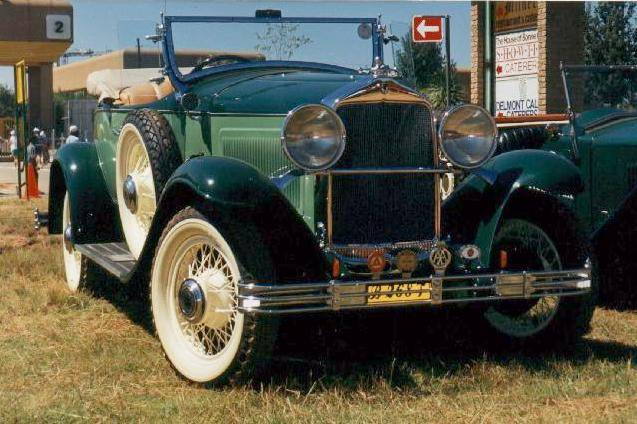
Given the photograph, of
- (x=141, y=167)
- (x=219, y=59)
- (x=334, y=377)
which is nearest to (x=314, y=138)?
(x=334, y=377)

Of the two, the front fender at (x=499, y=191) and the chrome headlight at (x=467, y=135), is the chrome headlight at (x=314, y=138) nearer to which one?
the chrome headlight at (x=467, y=135)

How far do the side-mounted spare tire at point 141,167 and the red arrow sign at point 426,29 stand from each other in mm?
2813

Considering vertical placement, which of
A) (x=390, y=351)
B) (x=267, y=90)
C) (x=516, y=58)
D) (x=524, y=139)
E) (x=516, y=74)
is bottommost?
(x=390, y=351)

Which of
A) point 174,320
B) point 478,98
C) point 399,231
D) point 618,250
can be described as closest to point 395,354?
point 399,231

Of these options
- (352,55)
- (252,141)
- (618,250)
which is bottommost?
(618,250)

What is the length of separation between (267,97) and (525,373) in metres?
1.74

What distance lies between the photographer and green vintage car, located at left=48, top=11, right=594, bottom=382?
3973mm

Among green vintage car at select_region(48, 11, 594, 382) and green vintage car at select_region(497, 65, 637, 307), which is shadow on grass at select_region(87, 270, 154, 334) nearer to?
green vintage car at select_region(48, 11, 594, 382)

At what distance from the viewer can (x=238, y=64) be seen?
5.48 m

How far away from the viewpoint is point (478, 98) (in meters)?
13.4

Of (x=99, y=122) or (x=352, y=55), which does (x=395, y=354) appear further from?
(x=99, y=122)

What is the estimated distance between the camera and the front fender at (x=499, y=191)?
4.59m

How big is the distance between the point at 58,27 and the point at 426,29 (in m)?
22.6

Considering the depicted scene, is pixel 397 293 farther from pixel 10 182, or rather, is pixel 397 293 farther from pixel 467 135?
pixel 10 182
